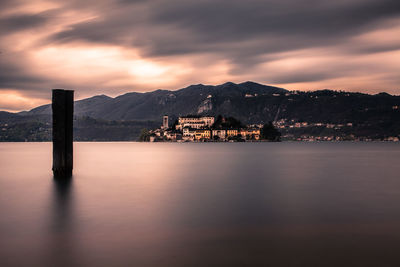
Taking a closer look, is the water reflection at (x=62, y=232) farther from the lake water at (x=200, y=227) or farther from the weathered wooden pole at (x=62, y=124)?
the weathered wooden pole at (x=62, y=124)

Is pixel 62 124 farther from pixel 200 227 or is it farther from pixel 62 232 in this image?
pixel 200 227

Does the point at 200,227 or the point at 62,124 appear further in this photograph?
the point at 62,124

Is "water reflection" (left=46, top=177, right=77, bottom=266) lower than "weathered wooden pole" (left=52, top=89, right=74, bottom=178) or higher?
lower

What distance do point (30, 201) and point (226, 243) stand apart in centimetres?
1494

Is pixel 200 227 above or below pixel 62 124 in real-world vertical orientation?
below

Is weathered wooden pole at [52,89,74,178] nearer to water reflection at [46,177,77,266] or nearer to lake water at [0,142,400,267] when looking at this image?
lake water at [0,142,400,267]

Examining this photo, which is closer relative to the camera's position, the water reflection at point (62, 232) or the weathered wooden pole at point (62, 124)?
the water reflection at point (62, 232)

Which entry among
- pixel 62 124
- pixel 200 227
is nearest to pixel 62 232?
pixel 200 227

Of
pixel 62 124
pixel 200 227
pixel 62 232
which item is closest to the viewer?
pixel 62 232

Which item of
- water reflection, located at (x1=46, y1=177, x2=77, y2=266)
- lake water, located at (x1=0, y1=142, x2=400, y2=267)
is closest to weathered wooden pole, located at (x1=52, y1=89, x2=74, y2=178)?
lake water, located at (x1=0, y1=142, x2=400, y2=267)

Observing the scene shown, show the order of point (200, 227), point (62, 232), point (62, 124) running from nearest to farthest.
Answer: point (62, 232) < point (200, 227) < point (62, 124)

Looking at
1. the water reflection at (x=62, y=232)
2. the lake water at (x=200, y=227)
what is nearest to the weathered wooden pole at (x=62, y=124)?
the lake water at (x=200, y=227)

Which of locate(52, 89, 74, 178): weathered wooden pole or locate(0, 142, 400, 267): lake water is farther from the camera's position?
locate(52, 89, 74, 178): weathered wooden pole

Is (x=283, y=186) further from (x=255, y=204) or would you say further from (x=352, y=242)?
(x=352, y=242)
